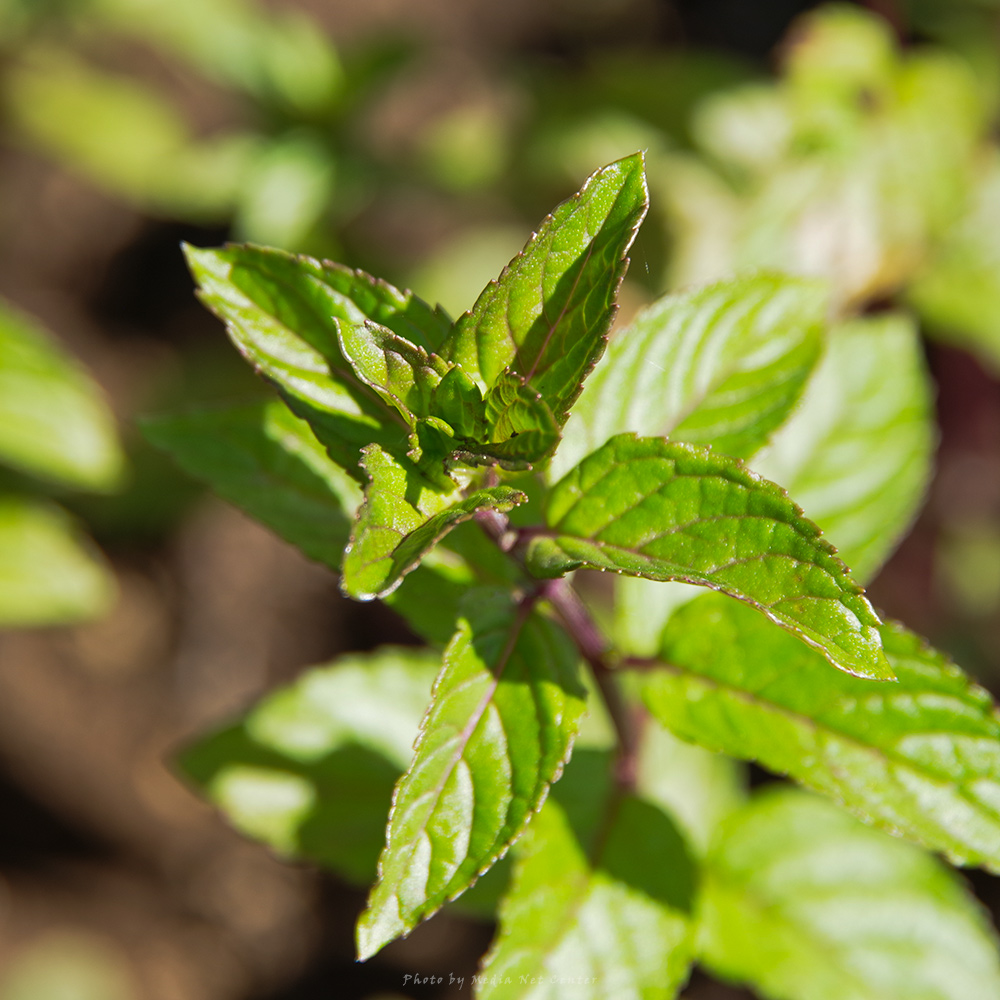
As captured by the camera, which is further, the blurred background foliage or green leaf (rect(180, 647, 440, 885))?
the blurred background foliage

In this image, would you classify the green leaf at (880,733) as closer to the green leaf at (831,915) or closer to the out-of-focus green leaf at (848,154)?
the green leaf at (831,915)

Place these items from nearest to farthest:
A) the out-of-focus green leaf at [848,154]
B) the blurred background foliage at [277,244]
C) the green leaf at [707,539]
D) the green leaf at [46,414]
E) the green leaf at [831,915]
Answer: the green leaf at [707,539]
the green leaf at [831,915]
the green leaf at [46,414]
the out-of-focus green leaf at [848,154]
the blurred background foliage at [277,244]

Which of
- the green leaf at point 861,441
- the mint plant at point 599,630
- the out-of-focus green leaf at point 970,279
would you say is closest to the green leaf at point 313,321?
the mint plant at point 599,630

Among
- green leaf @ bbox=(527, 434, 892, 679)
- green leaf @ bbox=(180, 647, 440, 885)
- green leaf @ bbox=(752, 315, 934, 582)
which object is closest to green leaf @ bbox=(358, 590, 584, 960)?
green leaf @ bbox=(527, 434, 892, 679)

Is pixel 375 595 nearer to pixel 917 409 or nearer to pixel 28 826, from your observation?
pixel 917 409

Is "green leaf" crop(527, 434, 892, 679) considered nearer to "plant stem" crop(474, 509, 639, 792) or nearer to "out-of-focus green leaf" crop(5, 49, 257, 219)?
"plant stem" crop(474, 509, 639, 792)

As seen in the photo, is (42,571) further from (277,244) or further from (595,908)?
(595,908)

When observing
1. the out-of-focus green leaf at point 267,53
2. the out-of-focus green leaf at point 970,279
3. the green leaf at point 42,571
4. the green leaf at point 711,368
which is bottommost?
the green leaf at point 42,571
